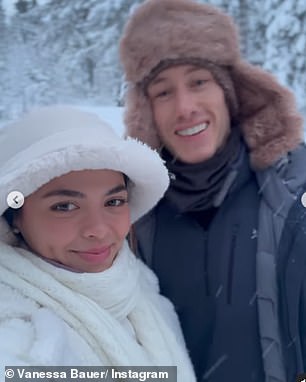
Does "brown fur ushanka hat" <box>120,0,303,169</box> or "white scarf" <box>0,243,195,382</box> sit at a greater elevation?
"brown fur ushanka hat" <box>120,0,303,169</box>

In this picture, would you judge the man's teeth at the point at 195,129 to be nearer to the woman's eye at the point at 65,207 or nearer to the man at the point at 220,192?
the man at the point at 220,192

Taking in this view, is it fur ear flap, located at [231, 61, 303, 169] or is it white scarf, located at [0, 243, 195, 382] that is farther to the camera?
fur ear flap, located at [231, 61, 303, 169]

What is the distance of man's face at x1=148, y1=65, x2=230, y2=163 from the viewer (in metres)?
1.00

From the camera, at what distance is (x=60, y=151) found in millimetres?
733

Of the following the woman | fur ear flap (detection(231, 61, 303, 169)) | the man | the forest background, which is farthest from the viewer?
the forest background

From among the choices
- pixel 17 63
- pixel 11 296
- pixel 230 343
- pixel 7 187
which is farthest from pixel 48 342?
pixel 17 63

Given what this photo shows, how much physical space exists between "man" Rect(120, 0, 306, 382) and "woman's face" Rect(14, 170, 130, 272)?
0.25 meters

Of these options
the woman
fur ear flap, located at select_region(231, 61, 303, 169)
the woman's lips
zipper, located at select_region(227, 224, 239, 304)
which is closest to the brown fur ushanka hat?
fur ear flap, located at select_region(231, 61, 303, 169)

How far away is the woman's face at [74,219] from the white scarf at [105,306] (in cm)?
2

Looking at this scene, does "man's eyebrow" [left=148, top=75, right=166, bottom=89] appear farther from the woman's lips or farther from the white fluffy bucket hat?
the woman's lips

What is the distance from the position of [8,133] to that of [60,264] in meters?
0.19

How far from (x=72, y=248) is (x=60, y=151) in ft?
0.44

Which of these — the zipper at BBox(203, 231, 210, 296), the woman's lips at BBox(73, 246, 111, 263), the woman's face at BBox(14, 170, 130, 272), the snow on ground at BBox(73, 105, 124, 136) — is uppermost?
the snow on ground at BBox(73, 105, 124, 136)

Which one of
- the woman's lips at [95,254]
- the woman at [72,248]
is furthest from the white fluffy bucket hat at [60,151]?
the woman's lips at [95,254]
